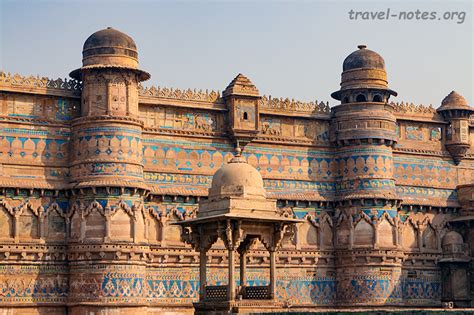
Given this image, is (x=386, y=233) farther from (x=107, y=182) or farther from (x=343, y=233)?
(x=107, y=182)

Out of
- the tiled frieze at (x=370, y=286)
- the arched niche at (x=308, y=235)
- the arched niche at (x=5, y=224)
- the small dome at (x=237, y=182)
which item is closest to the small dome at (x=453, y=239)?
the tiled frieze at (x=370, y=286)

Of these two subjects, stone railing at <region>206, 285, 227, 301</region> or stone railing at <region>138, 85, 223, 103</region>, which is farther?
stone railing at <region>138, 85, 223, 103</region>

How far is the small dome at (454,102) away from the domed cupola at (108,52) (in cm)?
1272

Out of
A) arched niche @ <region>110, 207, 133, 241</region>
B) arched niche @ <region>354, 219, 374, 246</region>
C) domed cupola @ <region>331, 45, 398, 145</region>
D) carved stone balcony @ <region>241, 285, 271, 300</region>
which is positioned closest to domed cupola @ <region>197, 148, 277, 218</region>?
carved stone balcony @ <region>241, 285, 271, 300</region>

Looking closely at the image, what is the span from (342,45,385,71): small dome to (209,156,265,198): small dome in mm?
13428

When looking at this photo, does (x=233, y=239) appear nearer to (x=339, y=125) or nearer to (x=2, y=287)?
(x=2, y=287)

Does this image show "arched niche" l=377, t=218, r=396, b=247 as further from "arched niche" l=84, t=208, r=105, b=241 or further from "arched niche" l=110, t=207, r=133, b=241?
"arched niche" l=84, t=208, r=105, b=241

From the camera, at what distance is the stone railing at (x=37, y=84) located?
3325 cm

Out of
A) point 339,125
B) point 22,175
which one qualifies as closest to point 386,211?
point 339,125

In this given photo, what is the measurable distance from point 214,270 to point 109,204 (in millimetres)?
4692

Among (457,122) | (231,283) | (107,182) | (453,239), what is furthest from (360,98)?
(231,283)

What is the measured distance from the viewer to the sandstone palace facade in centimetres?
3262

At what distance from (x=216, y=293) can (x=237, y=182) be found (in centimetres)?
283

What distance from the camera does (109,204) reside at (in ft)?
107
